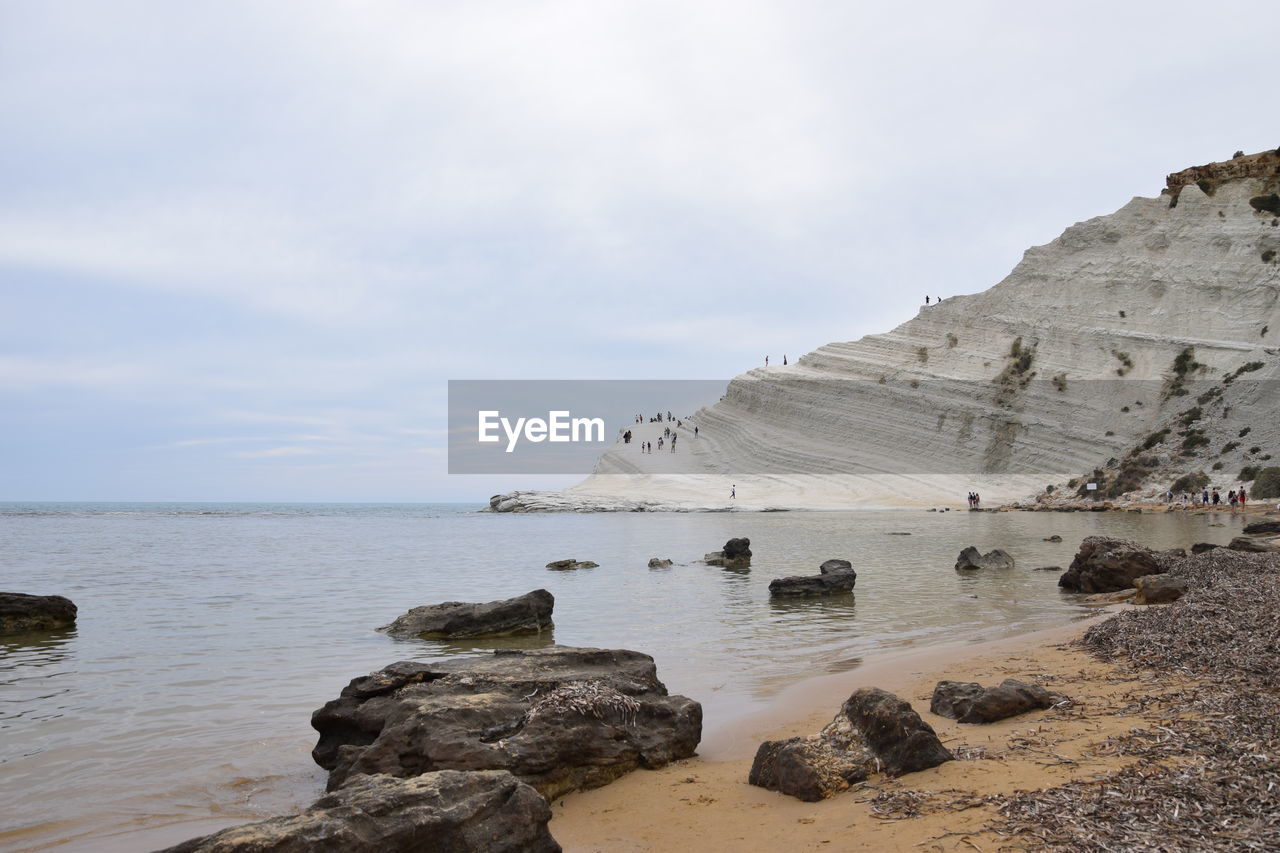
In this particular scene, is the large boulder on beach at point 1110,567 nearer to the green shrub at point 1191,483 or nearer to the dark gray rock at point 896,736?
the dark gray rock at point 896,736

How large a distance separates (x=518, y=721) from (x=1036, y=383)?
6052 cm

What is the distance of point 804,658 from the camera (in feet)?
32.8

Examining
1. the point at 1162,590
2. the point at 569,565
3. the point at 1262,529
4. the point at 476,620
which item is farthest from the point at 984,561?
the point at 476,620

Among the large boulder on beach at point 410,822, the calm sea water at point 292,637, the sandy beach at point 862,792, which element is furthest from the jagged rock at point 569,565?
the large boulder on beach at point 410,822

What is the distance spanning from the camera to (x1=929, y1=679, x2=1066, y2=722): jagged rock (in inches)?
245

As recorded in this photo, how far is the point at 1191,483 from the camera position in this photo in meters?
44.7

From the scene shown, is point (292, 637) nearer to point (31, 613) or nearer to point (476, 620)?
point (476, 620)

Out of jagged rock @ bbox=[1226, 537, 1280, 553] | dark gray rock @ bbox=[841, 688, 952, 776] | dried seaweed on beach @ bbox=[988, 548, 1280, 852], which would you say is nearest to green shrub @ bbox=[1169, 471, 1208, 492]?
jagged rock @ bbox=[1226, 537, 1280, 553]

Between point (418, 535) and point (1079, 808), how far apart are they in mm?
38609

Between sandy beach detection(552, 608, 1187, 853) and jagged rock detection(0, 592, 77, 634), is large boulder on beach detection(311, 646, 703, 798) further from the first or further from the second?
jagged rock detection(0, 592, 77, 634)

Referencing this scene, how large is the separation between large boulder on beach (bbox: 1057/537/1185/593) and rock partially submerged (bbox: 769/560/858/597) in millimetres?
3925

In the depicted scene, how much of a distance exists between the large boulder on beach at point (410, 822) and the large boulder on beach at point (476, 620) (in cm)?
783

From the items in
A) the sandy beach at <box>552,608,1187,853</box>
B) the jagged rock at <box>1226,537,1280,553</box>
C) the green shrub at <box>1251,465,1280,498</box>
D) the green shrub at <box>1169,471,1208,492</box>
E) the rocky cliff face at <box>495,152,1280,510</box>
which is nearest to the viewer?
the sandy beach at <box>552,608,1187,853</box>

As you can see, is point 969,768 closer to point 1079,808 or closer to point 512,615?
point 1079,808
